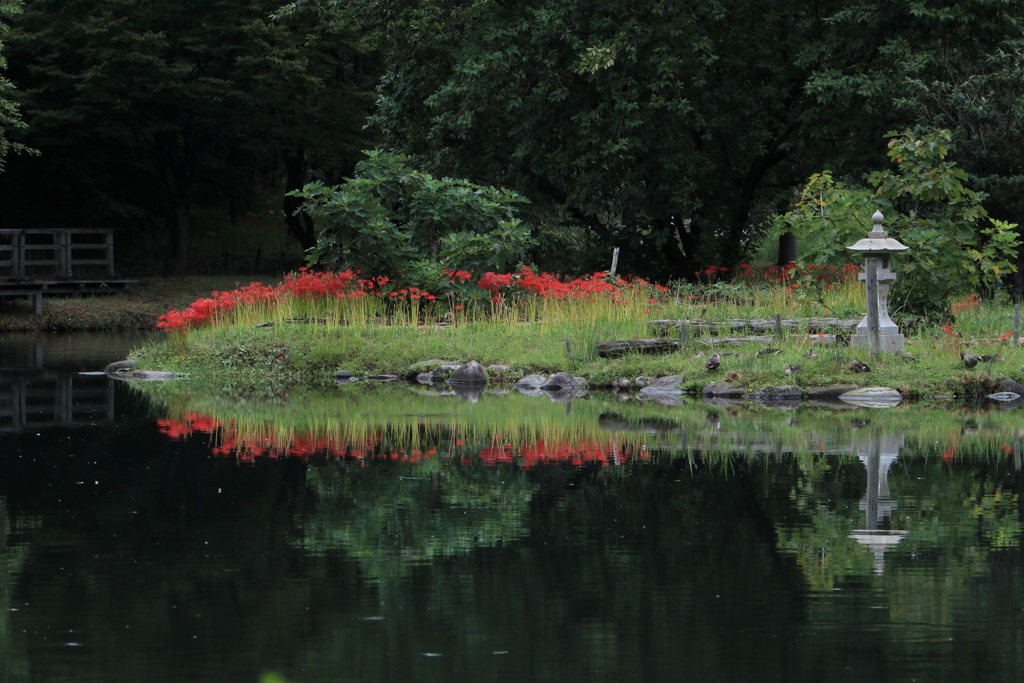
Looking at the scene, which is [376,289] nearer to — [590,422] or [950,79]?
[590,422]

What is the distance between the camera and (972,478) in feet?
34.6

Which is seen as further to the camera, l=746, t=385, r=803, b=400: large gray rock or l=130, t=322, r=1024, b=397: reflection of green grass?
l=130, t=322, r=1024, b=397: reflection of green grass

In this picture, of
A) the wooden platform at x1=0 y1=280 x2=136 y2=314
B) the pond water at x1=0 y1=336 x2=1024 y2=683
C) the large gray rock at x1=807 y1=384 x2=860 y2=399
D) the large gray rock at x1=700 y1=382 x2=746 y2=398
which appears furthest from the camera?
the wooden platform at x1=0 y1=280 x2=136 y2=314

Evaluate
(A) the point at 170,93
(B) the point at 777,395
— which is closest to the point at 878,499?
(B) the point at 777,395

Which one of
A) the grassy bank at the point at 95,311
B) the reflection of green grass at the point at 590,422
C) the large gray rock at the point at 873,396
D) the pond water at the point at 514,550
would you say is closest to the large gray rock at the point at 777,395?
the large gray rock at the point at 873,396

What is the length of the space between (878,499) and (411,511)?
3.05m

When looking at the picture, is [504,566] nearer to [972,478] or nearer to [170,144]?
[972,478]

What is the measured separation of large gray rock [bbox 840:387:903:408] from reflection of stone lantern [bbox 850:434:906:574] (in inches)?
129

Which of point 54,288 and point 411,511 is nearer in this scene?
point 411,511

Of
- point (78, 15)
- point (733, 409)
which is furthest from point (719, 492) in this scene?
point (78, 15)

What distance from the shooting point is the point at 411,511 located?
9297 millimetres

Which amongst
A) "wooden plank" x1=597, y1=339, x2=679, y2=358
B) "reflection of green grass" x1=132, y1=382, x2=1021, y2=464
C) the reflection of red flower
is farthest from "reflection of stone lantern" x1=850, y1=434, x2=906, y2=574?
"wooden plank" x1=597, y1=339, x2=679, y2=358

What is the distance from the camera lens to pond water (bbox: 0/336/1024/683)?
5.98 metres

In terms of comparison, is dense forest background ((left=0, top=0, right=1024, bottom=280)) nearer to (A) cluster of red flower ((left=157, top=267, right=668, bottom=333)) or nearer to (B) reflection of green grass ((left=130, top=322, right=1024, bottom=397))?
(A) cluster of red flower ((left=157, top=267, right=668, bottom=333))
